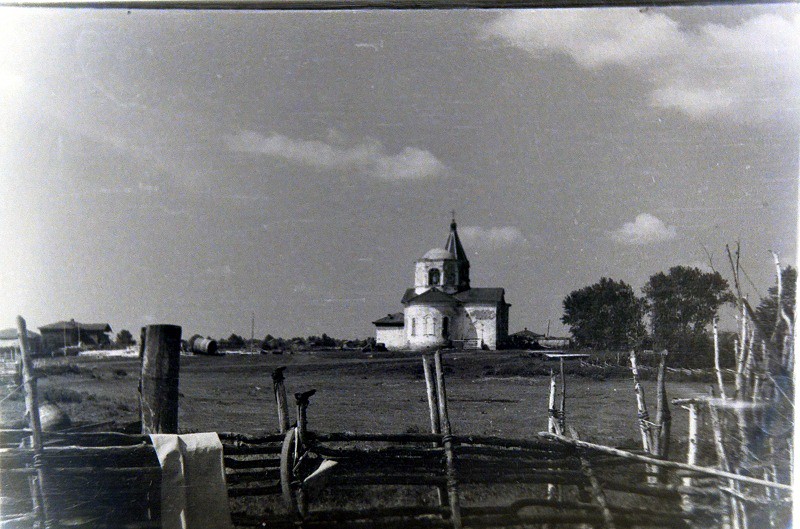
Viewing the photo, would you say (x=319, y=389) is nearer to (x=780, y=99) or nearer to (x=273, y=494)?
(x=273, y=494)

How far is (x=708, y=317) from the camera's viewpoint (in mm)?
4922

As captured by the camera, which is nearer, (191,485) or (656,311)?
(191,485)

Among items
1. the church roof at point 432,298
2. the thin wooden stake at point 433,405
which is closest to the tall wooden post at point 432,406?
the thin wooden stake at point 433,405

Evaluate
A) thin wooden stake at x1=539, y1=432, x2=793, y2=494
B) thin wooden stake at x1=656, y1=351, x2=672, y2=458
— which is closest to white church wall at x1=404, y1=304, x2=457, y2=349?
thin wooden stake at x1=539, y1=432, x2=793, y2=494

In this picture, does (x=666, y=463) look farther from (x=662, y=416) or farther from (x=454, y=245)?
(x=454, y=245)

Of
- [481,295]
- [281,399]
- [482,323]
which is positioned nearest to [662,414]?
[482,323]

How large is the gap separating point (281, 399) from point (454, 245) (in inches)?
62.5

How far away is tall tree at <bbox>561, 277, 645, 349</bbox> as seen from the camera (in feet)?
16.2

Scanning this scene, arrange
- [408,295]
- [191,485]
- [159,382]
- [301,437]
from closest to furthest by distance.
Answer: [191,485] < [301,437] < [159,382] < [408,295]

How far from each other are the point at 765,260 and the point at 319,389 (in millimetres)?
3134

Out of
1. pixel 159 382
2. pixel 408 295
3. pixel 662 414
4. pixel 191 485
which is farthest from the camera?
pixel 408 295

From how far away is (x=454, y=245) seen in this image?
492 cm

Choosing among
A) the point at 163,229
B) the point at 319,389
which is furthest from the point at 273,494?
the point at 163,229

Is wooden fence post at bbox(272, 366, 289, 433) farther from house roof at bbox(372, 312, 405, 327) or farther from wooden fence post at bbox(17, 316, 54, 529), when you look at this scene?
wooden fence post at bbox(17, 316, 54, 529)
